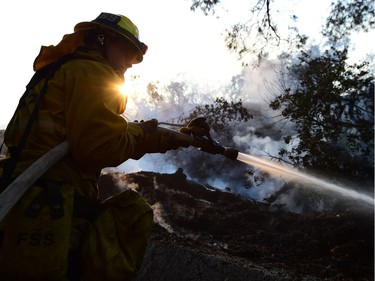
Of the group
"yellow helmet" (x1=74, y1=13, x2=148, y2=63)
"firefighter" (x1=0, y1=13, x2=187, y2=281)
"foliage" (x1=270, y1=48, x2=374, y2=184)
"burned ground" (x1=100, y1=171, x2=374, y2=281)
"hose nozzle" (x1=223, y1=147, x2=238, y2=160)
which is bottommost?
"burned ground" (x1=100, y1=171, x2=374, y2=281)

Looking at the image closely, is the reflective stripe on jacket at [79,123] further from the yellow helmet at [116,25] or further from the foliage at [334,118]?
the foliage at [334,118]

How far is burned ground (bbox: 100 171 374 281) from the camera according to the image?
12.9 ft

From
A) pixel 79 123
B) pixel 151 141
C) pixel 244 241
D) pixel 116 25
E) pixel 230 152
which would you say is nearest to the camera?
pixel 79 123

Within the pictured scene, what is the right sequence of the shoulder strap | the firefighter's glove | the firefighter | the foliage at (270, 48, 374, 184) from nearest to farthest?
the firefighter → the shoulder strap → the firefighter's glove → the foliage at (270, 48, 374, 184)

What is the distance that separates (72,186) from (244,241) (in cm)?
510

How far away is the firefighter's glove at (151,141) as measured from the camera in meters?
2.13

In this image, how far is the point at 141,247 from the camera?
1758mm

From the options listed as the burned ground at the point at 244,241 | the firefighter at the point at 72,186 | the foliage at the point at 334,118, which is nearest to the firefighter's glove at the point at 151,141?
the firefighter at the point at 72,186

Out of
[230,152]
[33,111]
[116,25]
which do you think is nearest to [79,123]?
[33,111]

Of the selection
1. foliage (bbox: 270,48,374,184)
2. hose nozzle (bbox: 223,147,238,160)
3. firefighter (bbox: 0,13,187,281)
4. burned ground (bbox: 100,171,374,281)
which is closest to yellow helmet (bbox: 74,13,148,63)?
firefighter (bbox: 0,13,187,281)

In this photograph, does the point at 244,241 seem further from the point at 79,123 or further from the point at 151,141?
the point at 79,123

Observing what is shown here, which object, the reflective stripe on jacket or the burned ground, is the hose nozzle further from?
the burned ground

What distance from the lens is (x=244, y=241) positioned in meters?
6.25

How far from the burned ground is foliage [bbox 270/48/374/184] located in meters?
1.07
